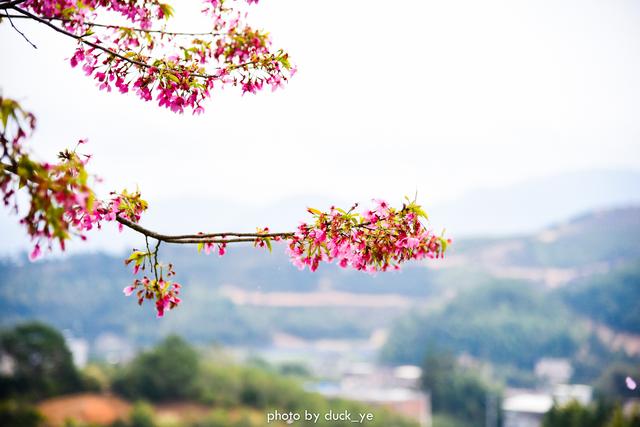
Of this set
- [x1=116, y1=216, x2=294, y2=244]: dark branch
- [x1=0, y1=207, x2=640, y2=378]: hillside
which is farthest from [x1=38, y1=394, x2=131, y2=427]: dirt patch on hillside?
[x1=0, y1=207, x2=640, y2=378]: hillside

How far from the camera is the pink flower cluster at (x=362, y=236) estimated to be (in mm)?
2695

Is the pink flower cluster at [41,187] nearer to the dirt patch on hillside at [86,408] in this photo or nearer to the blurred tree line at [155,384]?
the blurred tree line at [155,384]

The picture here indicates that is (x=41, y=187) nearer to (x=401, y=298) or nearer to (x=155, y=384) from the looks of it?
(x=155, y=384)

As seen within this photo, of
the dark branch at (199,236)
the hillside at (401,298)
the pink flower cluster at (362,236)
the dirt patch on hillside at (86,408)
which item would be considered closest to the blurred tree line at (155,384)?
the dirt patch on hillside at (86,408)

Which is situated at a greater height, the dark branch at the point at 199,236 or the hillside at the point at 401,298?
the dark branch at the point at 199,236

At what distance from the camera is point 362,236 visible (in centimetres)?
272

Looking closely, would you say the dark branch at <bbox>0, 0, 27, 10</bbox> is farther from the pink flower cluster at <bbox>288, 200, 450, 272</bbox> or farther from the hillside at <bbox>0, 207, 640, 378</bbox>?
the hillside at <bbox>0, 207, 640, 378</bbox>

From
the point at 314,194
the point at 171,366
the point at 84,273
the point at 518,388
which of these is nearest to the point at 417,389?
the point at 171,366

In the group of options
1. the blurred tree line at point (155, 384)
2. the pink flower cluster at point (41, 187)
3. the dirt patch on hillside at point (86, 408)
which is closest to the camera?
the pink flower cluster at point (41, 187)

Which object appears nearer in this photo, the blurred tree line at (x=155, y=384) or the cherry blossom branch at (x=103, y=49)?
the cherry blossom branch at (x=103, y=49)

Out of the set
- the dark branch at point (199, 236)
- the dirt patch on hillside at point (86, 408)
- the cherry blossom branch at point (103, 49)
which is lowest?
the dirt patch on hillside at point (86, 408)

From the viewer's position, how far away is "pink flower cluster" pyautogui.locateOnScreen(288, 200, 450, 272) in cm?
270

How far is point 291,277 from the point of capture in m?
97.2

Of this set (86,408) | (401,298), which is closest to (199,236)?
A: (86,408)
